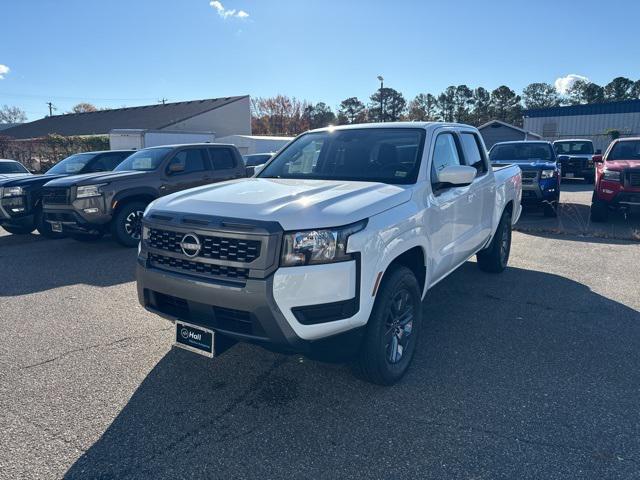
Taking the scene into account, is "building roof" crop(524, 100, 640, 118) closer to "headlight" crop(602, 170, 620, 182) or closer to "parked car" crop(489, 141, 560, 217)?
"parked car" crop(489, 141, 560, 217)

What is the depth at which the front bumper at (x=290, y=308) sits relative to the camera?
8.63 ft

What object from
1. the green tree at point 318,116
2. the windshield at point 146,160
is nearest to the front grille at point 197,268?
the windshield at point 146,160

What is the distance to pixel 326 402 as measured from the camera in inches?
122

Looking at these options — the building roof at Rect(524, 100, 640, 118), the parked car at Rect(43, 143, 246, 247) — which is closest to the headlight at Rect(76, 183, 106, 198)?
the parked car at Rect(43, 143, 246, 247)

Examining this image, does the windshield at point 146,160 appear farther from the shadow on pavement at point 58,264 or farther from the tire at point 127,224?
the shadow on pavement at point 58,264

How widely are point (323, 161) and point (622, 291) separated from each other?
4008 millimetres

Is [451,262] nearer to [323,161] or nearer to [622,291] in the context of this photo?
[323,161]

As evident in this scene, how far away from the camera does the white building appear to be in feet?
104

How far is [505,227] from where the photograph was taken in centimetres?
622

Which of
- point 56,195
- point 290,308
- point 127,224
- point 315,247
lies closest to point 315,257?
point 315,247

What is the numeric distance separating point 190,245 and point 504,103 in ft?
241

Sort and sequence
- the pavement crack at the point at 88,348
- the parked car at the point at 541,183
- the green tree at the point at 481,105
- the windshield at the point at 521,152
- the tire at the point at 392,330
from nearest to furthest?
the tire at the point at 392,330 → the pavement crack at the point at 88,348 → the parked car at the point at 541,183 → the windshield at the point at 521,152 → the green tree at the point at 481,105

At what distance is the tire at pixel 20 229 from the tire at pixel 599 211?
454 inches

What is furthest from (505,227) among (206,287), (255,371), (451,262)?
(206,287)
